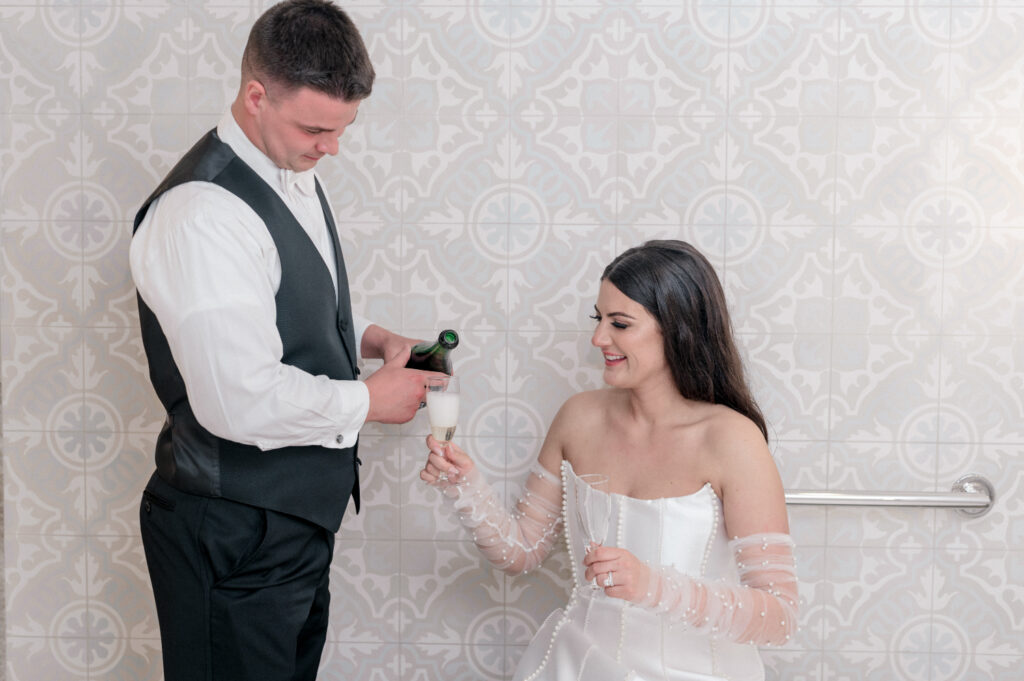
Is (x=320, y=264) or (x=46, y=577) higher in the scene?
(x=320, y=264)

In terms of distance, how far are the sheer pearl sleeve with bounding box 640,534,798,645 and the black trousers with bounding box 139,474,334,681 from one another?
2.31 ft

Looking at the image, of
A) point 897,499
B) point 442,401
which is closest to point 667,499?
point 442,401

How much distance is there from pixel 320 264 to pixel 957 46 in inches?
63.6

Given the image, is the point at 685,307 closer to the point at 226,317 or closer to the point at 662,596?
the point at 662,596

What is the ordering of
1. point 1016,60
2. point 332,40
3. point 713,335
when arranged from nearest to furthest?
point 332,40 < point 713,335 < point 1016,60

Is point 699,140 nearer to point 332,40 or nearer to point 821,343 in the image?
point 821,343

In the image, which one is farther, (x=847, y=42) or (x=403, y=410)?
(x=847, y=42)

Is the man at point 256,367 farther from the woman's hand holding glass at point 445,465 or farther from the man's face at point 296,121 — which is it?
the woman's hand holding glass at point 445,465

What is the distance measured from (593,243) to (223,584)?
117 centimetres

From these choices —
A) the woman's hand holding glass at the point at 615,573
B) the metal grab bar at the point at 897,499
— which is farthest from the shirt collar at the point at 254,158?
the metal grab bar at the point at 897,499

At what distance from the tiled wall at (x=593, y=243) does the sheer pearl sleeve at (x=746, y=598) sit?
0.56 metres

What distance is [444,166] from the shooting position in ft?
7.52

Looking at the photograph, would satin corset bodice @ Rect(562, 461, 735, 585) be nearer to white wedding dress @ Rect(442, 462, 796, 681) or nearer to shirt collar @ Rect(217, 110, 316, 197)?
white wedding dress @ Rect(442, 462, 796, 681)

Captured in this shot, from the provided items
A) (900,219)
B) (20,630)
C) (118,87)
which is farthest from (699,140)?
(20,630)
